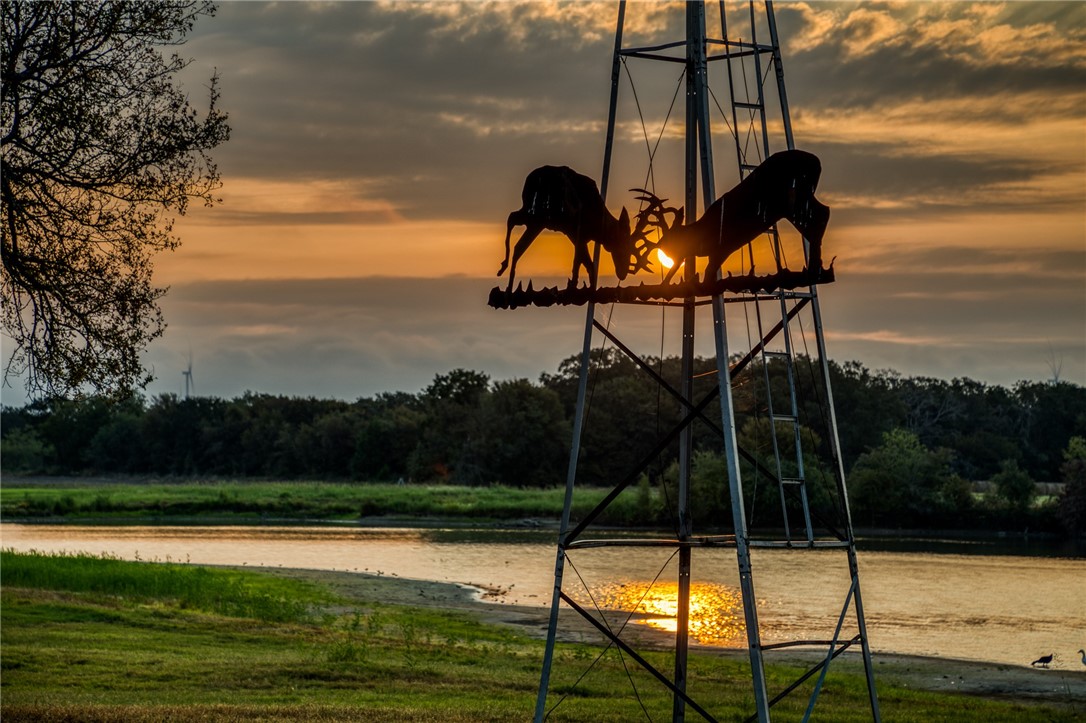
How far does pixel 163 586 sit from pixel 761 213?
27.2 m

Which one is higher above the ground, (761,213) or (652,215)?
(652,215)

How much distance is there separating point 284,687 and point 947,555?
46827mm

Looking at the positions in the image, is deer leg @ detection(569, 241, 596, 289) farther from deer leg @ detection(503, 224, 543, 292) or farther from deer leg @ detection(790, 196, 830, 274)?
deer leg @ detection(790, 196, 830, 274)

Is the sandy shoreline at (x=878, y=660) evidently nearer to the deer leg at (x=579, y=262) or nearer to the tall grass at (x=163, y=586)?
the tall grass at (x=163, y=586)

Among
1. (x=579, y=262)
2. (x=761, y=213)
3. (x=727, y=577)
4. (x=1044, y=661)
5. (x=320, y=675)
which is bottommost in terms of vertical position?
(x=727, y=577)

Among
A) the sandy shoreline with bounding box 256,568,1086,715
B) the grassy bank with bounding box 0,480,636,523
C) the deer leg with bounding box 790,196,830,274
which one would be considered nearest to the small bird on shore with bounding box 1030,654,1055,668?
the sandy shoreline with bounding box 256,568,1086,715

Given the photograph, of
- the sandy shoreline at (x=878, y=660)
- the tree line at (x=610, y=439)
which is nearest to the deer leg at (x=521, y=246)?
the sandy shoreline at (x=878, y=660)

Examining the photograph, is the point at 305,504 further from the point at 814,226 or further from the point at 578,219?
the point at 814,226

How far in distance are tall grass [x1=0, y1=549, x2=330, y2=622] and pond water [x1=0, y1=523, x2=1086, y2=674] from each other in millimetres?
7301

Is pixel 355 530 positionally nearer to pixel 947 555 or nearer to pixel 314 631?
pixel 947 555

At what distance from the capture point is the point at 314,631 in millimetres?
24906

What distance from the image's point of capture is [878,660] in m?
26.9

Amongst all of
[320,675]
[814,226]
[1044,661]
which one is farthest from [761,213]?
[1044,661]

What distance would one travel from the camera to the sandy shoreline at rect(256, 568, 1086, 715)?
2284cm
